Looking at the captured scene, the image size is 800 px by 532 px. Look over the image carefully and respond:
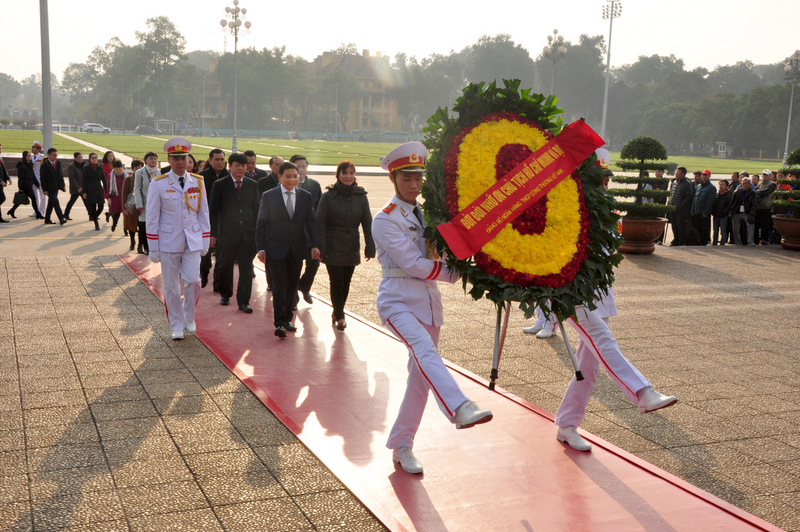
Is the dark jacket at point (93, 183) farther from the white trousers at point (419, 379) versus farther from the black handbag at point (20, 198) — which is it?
the white trousers at point (419, 379)

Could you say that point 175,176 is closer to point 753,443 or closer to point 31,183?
point 753,443

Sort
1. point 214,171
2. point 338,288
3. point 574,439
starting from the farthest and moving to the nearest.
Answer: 1. point 214,171
2. point 338,288
3. point 574,439

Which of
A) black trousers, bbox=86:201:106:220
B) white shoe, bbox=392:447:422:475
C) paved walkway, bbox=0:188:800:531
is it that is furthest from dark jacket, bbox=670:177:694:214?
white shoe, bbox=392:447:422:475

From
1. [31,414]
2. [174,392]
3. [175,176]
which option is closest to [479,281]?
[174,392]

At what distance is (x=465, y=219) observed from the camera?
157 inches

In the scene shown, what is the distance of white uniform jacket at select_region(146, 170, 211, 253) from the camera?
7.16 meters

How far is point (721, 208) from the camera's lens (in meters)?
16.3

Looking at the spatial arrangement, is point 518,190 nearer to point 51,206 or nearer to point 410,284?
point 410,284

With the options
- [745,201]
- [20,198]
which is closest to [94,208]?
[20,198]

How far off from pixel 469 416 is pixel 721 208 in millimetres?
14352

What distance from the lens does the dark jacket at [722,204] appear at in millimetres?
16156

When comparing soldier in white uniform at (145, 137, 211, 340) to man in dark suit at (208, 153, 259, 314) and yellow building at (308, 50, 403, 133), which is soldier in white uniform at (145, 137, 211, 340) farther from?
yellow building at (308, 50, 403, 133)

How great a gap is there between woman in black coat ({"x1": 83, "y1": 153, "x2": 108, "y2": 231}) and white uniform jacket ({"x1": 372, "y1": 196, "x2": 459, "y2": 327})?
508 inches

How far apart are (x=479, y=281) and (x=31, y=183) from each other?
52.4ft
